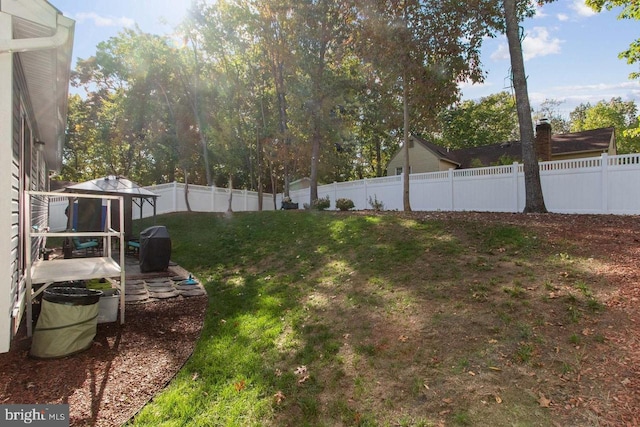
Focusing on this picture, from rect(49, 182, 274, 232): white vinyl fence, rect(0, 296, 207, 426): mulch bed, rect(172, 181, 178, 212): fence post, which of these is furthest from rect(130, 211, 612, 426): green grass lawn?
rect(49, 182, 274, 232): white vinyl fence

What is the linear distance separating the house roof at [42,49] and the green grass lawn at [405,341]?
3.57m

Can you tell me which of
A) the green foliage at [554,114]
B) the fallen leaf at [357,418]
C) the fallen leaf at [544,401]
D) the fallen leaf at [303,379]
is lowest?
the fallen leaf at [357,418]

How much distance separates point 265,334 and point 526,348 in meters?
2.72

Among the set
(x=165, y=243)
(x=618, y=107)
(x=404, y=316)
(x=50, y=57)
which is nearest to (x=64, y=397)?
(x=404, y=316)

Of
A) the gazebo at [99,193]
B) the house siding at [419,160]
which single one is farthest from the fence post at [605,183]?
the house siding at [419,160]

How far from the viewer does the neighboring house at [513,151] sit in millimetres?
15533

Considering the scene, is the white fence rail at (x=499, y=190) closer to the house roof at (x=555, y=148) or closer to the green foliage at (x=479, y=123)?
the house roof at (x=555, y=148)

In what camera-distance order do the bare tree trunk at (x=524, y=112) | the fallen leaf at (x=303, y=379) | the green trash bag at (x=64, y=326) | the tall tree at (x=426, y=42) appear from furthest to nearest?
the tall tree at (x=426, y=42), the bare tree trunk at (x=524, y=112), the green trash bag at (x=64, y=326), the fallen leaf at (x=303, y=379)

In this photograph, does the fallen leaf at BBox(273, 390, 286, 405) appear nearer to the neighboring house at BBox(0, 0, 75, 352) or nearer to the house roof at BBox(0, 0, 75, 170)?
the neighboring house at BBox(0, 0, 75, 352)

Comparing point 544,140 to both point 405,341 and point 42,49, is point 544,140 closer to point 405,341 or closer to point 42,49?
point 405,341

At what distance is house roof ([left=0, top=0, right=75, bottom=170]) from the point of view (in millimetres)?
3260

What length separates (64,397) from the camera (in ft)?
9.72

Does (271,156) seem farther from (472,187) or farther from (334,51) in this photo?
(472,187)

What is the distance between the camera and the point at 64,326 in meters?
3.60
